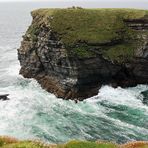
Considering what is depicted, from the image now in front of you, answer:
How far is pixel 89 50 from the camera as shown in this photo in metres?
62.7

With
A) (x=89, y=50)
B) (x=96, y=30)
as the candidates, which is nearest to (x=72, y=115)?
(x=89, y=50)

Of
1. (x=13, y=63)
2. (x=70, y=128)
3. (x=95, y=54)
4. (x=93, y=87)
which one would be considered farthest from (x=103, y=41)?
(x=13, y=63)

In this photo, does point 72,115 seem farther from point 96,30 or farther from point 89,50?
point 96,30

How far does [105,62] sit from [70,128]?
1806 cm

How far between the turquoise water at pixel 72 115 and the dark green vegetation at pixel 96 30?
7030 millimetres

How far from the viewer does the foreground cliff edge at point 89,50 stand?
62.1 metres

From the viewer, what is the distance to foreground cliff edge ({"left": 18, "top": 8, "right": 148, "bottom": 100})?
62.1 meters

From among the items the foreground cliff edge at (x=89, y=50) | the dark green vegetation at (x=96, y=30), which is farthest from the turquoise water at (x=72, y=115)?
the dark green vegetation at (x=96, y=30)

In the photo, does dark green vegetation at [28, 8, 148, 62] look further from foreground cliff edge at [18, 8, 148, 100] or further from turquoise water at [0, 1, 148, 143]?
turquoise water at [0, 1, 148, 143]

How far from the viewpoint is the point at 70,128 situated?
160ft

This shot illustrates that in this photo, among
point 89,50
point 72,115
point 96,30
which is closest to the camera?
point 72,115

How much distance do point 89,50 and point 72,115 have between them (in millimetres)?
13611

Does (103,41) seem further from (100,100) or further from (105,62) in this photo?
(100,100)

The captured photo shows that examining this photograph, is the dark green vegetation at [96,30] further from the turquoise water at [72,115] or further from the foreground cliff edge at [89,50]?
the turquoise water at [72,115]
